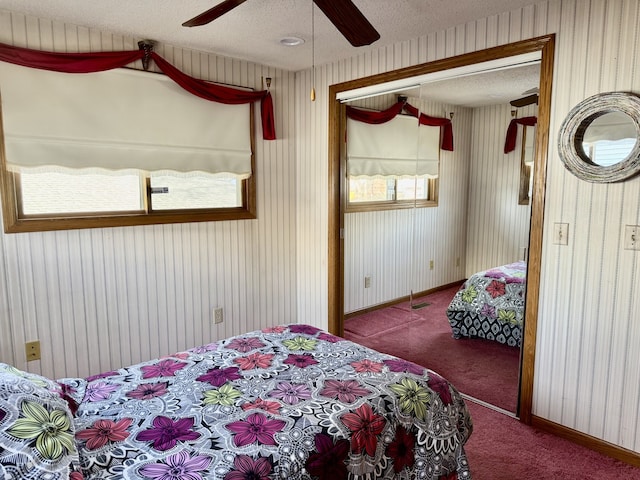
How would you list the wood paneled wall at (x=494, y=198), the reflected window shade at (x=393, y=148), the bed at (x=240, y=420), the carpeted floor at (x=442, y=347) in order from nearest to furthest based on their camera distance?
the bed at (x=240, y=420)
the wood paneled wall at (x=494, y=198)
the carpeted floor at (x=442, y=347)
the reflected window shade at (x=393, y=148)

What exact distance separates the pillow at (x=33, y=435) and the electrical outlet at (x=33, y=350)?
5.01 ft

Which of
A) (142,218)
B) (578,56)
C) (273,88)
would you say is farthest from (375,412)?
(273,88)

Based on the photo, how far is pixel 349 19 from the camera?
5.78 ft

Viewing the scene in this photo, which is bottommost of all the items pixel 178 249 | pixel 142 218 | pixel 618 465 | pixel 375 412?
pixel 618 465

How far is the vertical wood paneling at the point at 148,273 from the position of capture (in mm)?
2590

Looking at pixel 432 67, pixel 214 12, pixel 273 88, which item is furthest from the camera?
pixel 273 88

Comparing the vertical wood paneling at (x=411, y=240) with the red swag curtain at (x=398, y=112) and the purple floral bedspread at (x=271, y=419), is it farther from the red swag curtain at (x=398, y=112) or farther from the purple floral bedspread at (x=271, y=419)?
the purple floral bedspread at (x=271, y=419)

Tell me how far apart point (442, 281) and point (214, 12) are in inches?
94.3

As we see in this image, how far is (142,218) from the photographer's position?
9.89ft

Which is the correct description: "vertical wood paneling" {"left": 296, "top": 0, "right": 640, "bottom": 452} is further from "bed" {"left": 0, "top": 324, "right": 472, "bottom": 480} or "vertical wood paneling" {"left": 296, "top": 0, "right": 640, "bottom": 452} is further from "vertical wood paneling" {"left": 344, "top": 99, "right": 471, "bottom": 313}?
"bed" {"left": 0, "top": 324, "right": 472, "bottom": 480}

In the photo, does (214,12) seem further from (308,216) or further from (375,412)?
(308,216)

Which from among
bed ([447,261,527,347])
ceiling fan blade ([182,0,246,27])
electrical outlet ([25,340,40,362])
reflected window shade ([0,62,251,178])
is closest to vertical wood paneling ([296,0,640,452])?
bed ([447,261,527,347])

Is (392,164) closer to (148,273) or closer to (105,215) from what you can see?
(148,273)

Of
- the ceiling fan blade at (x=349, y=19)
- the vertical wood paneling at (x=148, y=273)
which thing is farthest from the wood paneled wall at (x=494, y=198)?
the vertical wood paneling at (x=148, y=273)
